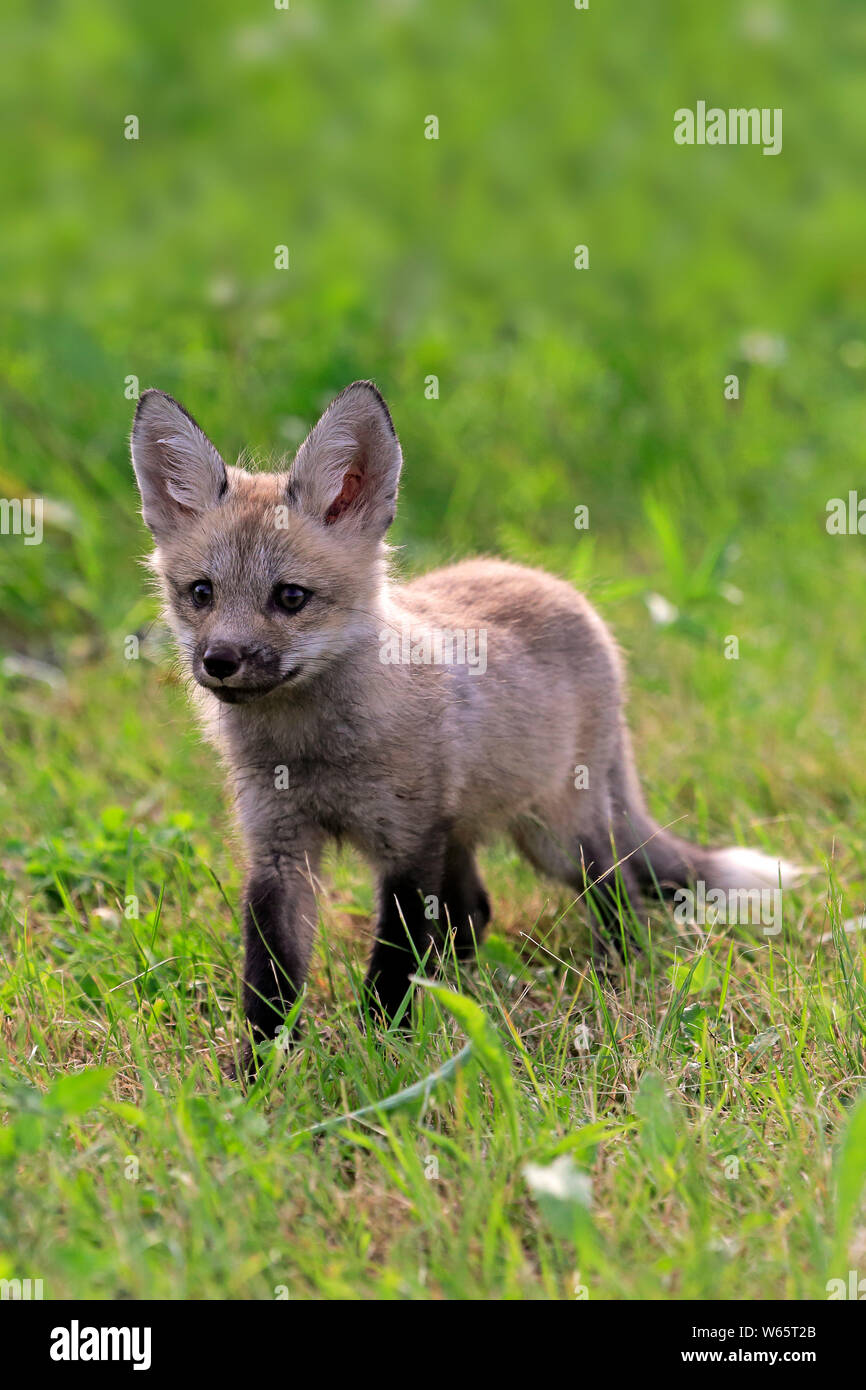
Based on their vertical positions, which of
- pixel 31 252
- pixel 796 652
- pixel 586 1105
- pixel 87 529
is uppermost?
pixel 31 252

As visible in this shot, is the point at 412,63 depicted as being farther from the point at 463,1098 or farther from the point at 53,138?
the point at 463,1098

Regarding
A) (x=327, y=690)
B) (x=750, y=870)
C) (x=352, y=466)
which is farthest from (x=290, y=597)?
(x=750, y=870)

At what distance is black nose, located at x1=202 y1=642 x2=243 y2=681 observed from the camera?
3396 millimetres

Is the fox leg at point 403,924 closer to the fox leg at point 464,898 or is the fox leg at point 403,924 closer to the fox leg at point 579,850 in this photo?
the fox leg at point 464,898

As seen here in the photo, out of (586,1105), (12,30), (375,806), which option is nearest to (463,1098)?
(586,1105)

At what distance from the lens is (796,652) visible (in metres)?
6.00

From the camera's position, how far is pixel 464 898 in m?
4.44

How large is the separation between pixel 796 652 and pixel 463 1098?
3.49 metres

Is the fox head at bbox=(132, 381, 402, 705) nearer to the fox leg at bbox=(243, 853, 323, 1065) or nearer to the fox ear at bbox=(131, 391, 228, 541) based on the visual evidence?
the fox ear at bbox=(131, 391, 228, 541)

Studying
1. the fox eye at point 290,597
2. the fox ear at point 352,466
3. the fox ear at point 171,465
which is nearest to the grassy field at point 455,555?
the fox ear at point 171,465

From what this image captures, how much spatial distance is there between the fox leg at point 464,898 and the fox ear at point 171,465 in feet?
4.04

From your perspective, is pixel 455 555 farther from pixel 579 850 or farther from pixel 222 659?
pixel 222 659

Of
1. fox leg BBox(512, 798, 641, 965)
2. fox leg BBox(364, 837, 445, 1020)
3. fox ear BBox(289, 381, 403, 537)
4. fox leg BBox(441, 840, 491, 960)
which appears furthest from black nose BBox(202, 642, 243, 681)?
fox leg BBox(512, 798, 641, 965)
